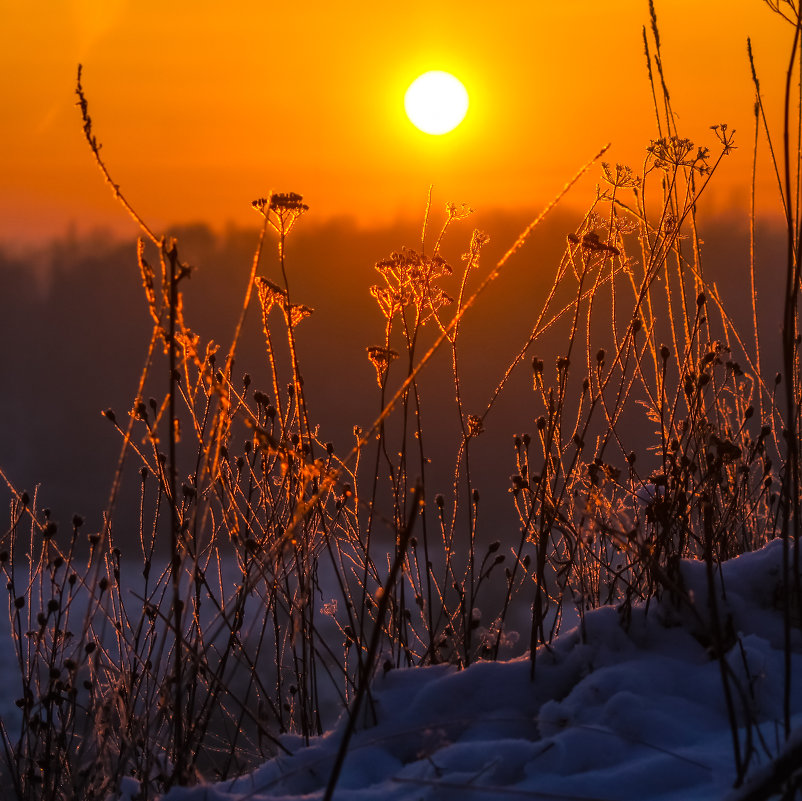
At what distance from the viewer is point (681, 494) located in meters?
1.87

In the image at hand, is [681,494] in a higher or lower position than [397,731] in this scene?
higher

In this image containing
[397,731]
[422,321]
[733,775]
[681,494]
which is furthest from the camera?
[422,321]

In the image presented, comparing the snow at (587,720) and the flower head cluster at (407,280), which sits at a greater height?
the flower head cluster at (407,280)

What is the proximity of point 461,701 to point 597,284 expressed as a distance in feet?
3.88

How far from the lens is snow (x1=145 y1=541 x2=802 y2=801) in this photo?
1295mm

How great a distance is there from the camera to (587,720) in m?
1.48

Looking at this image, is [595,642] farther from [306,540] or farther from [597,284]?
[597,284]

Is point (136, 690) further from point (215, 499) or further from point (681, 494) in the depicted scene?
point (681, 494)

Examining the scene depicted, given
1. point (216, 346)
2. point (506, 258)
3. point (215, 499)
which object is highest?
point (506, 258)

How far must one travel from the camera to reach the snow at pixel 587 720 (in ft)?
4.25

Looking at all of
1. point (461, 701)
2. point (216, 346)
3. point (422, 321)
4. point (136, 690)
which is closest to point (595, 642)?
point (461, 701)

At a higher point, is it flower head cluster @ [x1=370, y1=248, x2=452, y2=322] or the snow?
flower head cluster @ [x1=370, y1=248, x2=452, y2=322]

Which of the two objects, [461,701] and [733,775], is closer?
[733,775]

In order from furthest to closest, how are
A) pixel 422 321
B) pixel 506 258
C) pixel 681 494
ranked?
pixel 422 321, pixel 681 494, pixel 506 258
